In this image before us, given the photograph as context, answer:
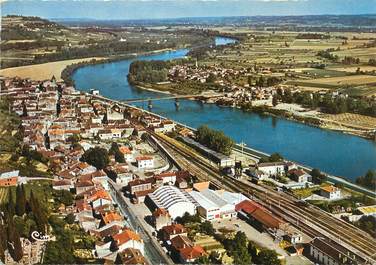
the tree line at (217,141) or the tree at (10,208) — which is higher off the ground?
the tree at (10,208)

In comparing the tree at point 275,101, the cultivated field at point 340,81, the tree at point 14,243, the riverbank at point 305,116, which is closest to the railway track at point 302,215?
the tree at point 14,243

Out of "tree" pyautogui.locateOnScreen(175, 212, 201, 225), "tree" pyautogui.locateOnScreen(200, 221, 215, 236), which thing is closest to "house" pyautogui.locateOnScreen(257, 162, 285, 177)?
"tree" pyautogui.locateOnScreen(175, 212, 201, 225)

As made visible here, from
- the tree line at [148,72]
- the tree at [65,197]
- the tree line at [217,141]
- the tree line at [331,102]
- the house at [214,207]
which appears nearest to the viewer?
Result: the house at [214,207]

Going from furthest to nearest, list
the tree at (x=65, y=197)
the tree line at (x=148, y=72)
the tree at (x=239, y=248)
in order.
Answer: the tree line at (x=148, y=72) < the tree at (x=65, y=197) < the tree at (x=239, y=248)

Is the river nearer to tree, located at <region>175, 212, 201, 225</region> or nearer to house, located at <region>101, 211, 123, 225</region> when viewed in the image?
tree, located at <region>175, 212, 201, 225</region>

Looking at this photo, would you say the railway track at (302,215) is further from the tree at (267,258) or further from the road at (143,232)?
the road at (143,232)

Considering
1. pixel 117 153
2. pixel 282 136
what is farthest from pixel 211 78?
pixel 117 153

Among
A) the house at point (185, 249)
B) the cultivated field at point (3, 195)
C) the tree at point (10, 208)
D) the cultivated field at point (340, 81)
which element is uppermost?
the tree at point (10, 208)
